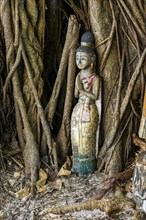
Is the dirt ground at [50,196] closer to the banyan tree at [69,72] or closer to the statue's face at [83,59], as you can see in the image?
the banyan tree at [69,72]

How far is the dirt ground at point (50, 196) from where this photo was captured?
3361 millimetres

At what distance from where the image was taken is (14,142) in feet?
14.1

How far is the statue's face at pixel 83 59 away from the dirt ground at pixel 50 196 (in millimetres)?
1164

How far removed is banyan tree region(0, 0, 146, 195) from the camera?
3758 mm

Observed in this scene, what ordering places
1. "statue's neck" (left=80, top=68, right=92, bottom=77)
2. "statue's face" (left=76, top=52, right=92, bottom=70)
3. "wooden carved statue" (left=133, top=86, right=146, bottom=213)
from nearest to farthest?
"wooden carved statue" (left=133, top=86, right=146, bottom=213) → "statue's face" (left=76, top=52, right=92, bottom=70) → "statue's neck" (left=80, top=68, right=92, bottom=77)

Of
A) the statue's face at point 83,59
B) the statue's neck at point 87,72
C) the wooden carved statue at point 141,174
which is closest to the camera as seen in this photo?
the wooden carved statue at point 141,174

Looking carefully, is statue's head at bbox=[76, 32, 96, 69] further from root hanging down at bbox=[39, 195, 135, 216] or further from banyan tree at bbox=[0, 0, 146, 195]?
root hanging down at bbox=[39, 195, 135, 216]

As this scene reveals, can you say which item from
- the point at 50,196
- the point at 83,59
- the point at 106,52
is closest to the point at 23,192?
the point at 50,196

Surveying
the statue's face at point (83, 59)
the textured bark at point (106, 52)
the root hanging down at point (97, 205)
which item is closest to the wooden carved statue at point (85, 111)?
the statue's face at point (83, 59)

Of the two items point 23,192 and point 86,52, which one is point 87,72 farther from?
point 23,192

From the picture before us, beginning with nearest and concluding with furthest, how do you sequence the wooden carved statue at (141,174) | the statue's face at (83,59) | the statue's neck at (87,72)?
1. the wooden carved statue at (141,174)
2. the statue's face at (83,59)
3. the statue's neck at (87,72)

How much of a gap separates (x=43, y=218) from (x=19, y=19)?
1968 millimetres

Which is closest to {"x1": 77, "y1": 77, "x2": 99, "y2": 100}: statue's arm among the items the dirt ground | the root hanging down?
the dirt ground

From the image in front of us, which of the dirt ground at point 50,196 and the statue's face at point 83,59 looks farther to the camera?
the statue's face at point 83,59
